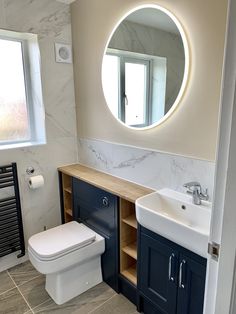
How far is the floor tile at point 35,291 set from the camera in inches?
74.9

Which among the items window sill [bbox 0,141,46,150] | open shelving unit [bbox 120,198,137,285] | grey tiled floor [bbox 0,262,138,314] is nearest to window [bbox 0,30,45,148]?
window sill [bbox 0,141,46,150]

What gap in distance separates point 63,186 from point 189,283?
1.59m

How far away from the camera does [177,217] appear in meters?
1.64

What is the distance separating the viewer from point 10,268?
2.28m

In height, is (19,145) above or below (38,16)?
below

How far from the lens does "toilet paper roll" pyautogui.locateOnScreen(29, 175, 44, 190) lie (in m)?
2.23

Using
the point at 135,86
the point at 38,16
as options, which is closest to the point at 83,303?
the point at 135,86

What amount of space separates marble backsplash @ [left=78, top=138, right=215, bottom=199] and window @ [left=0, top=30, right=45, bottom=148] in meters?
0.56

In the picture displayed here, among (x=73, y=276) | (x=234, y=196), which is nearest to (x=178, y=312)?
(x=73, y=276)

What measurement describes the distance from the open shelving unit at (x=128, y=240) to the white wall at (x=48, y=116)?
0.97 meters

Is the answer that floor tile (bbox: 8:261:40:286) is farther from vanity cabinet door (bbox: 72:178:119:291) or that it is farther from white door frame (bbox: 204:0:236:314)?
white door frame (bbox: 204:0:236:314)

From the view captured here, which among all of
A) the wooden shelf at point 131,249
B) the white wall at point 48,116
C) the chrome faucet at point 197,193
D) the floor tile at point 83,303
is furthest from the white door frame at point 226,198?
the white wall at point 48,116

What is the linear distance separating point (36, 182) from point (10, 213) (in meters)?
0.35

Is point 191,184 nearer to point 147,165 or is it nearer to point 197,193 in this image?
point 197,193
